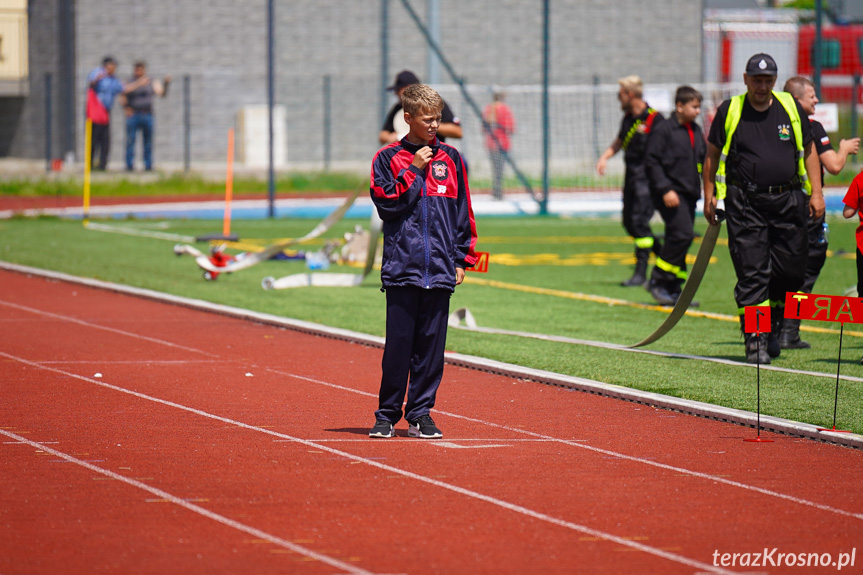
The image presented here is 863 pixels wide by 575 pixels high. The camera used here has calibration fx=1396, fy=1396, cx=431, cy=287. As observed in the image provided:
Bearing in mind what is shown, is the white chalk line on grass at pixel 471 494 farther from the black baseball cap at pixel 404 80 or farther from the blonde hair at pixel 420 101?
the black baseball cap at pixel 404 80

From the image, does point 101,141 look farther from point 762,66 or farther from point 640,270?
point 762,66

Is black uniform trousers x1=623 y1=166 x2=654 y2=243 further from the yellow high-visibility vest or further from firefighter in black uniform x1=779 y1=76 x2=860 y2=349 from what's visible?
the yellow high-visibility vest

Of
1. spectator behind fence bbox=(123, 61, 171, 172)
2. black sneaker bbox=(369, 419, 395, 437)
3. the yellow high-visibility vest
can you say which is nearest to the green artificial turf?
the yellow high-visibility vest

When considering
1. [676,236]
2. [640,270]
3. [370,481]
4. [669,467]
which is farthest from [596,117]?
[370,481]

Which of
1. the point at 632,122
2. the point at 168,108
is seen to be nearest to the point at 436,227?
the point at 632,122

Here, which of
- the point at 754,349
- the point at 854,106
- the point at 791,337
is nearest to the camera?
the point at 754,349

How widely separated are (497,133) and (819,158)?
21371 mm

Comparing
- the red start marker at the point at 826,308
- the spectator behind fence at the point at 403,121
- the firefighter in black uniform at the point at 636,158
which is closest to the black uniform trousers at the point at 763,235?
the red start marker at the point at 826,308

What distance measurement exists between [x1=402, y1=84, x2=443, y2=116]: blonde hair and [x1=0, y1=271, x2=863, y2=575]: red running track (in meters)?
1.85

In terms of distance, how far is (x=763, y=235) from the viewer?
34.2ft

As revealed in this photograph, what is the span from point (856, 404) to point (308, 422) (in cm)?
350

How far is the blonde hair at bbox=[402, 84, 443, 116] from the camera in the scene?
25.0 ft

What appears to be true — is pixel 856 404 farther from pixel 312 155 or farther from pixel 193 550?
pixel 312 155

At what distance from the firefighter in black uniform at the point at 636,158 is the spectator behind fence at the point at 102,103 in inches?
765
